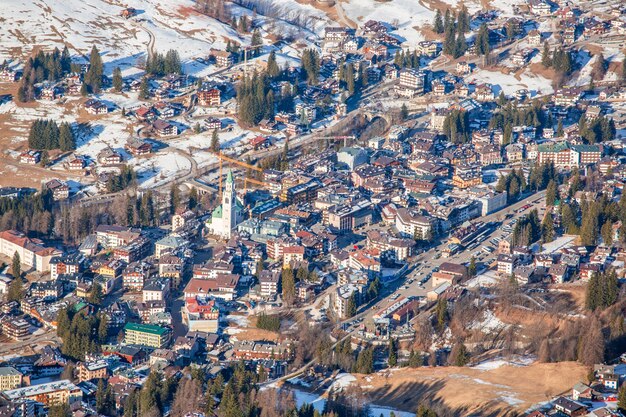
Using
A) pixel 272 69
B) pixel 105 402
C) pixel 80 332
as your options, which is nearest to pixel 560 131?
pixel 272 69

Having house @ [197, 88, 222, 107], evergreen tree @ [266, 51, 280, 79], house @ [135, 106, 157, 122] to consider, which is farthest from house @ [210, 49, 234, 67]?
house @ [135, 106, 157, 122]

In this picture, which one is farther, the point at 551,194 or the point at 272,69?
the point at 272,69

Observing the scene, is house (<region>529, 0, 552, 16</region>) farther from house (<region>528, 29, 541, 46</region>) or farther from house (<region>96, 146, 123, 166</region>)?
house (<region>96, 146, 123, 166</region>)

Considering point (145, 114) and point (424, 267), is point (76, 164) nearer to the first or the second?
point (145, 114)

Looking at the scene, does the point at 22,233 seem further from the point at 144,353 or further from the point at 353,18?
the point at 353,18

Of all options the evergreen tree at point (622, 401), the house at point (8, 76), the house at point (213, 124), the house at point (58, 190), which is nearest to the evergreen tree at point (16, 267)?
the house at point (58, 190)

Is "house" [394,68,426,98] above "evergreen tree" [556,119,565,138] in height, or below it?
below

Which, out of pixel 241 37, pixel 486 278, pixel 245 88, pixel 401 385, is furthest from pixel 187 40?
pixel 401 385

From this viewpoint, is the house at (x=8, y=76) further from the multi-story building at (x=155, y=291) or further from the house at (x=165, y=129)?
the multi-story building at (x=155, y=291)
